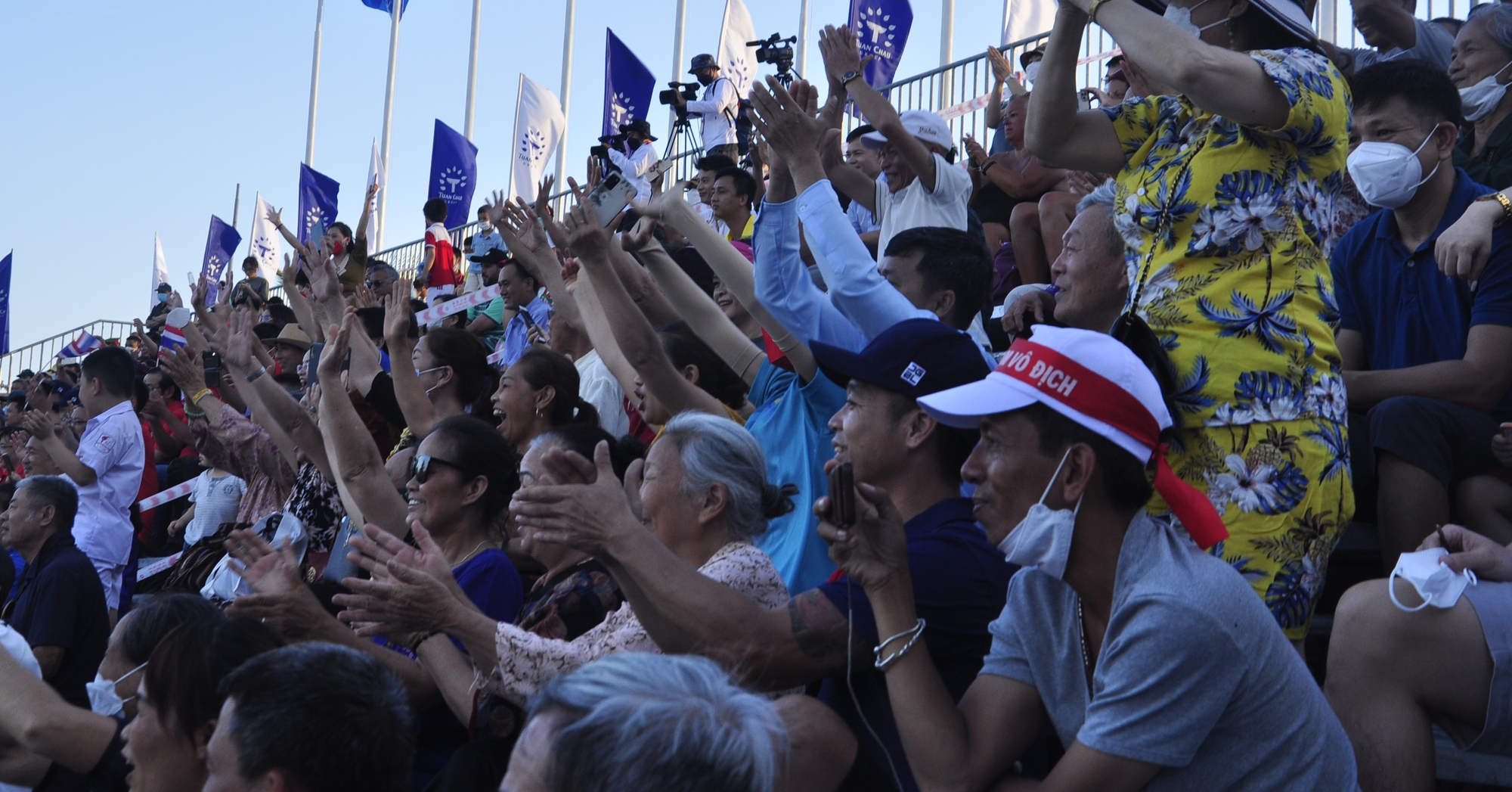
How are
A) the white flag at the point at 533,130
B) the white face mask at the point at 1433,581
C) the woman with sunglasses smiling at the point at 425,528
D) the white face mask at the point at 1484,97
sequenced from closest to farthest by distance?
the white face mask at the point at 1433,581 → the woman with sunglasses smiling at the point at 425,528 → the white face mask at the point at 1484,97 → the white flag at the point at 533,130

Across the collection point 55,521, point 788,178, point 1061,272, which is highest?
point 788,178

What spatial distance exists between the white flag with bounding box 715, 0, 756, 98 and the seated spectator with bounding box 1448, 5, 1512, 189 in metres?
10.6

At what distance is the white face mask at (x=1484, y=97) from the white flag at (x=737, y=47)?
422 inches

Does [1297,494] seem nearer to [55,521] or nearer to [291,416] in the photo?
[291,416]

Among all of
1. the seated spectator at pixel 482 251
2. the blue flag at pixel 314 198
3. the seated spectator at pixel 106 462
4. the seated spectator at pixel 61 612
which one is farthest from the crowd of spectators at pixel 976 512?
the blue flag at pixel 314 198

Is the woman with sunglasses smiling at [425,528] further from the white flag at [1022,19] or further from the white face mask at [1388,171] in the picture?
the white flag at [1022,19]

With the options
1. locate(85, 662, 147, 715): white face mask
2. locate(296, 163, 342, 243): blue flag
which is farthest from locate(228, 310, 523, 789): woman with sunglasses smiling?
locate(296, 163, 342, 243): blue flag

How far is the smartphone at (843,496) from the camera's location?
2.39 m

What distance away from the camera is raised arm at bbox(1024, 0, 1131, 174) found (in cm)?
309

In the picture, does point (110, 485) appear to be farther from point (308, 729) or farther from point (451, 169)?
point (451, 169)

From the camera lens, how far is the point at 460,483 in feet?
14.2

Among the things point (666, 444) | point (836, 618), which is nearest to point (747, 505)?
point (666, 444)

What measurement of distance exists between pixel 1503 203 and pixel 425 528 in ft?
11.1

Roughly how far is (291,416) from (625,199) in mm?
1915
